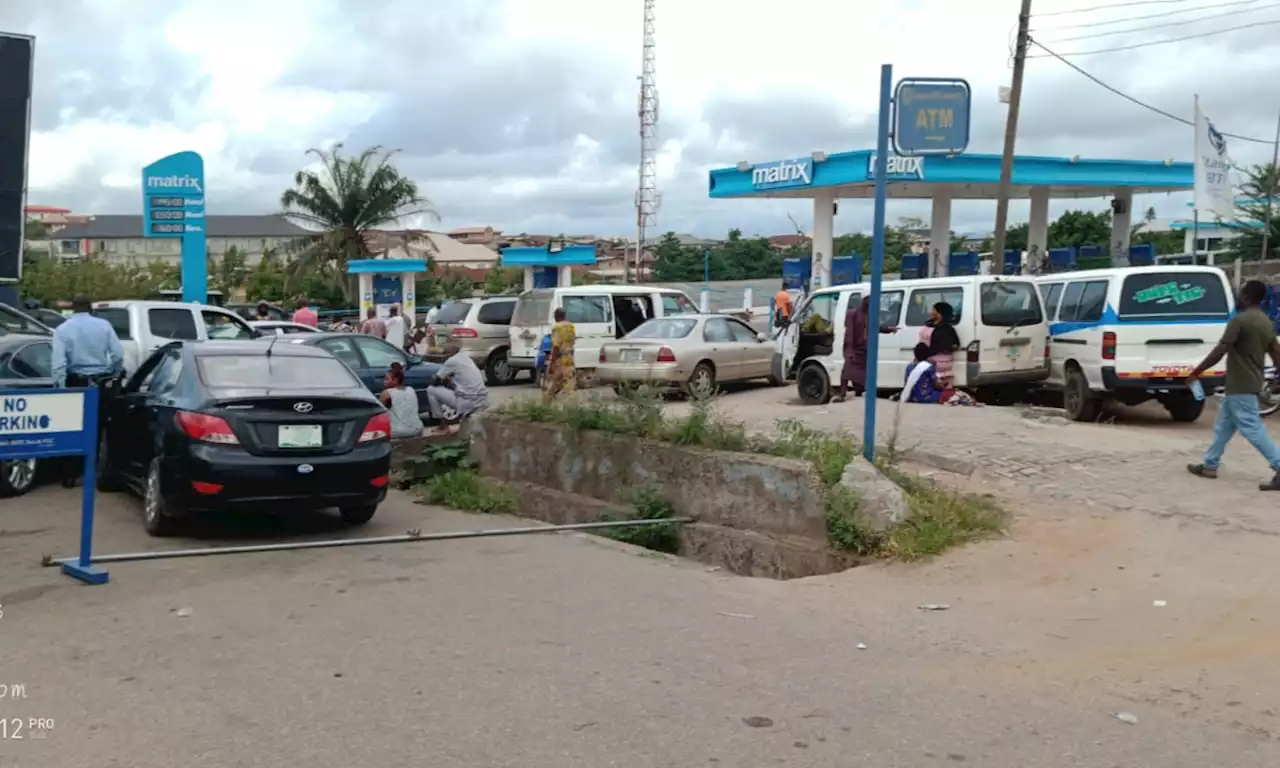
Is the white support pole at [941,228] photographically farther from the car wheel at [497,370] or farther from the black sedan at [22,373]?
the black sedan at [22,373]

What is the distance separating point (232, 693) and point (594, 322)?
15462mm

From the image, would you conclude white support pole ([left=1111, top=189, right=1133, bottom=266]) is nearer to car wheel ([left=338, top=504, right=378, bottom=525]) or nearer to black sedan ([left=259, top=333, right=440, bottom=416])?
black sedan ([left=259, top=333, right=440, bottom=416])

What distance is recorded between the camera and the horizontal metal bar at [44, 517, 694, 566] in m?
6.87

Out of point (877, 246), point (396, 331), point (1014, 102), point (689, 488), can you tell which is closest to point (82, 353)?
point (689, 488)

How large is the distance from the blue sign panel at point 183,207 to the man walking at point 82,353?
12.8m


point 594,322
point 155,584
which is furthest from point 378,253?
point 155,584

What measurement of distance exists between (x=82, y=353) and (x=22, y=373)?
553mm

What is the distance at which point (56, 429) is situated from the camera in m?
6.46

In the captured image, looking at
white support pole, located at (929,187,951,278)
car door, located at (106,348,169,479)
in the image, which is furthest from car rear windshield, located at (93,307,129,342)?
white support pole, located at (929,187,951,278)

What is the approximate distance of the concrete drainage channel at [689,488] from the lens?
784 centimetres

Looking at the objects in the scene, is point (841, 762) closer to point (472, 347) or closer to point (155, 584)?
point (155, 584)

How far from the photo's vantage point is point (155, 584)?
6.61 metres

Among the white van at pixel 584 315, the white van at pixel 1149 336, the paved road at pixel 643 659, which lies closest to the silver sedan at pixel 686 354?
the white van at pixel 584 315

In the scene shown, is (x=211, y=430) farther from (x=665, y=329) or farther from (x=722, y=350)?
(x=722, y=350)
